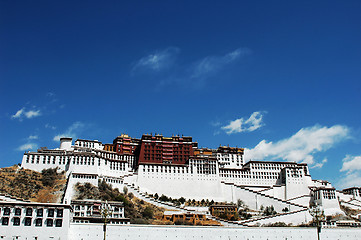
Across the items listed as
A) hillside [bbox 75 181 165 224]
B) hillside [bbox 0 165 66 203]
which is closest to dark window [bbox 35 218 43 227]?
hillside [bbox 75 181 165 224]

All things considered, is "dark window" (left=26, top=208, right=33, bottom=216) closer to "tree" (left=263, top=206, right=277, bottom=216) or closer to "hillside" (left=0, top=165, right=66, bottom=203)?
"hillside" (left=0, top=165, right=66, bottom=203)

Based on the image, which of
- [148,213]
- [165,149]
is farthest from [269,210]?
[165,149]

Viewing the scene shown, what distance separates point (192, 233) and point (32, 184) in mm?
46617

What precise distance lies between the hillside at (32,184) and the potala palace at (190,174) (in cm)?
266

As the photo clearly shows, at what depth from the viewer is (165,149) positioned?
11925 cm

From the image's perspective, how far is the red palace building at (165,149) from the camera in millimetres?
116688

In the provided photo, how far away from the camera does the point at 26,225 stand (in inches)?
2192

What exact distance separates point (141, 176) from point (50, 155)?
89.4 ft

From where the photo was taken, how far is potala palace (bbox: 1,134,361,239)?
99125 mm

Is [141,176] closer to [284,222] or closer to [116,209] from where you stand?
[116,209]

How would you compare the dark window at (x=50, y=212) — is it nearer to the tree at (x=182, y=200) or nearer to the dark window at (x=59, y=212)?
the dark window at (x=59, y=212)

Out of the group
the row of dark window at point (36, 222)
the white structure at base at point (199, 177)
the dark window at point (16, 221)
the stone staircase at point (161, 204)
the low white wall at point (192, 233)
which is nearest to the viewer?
the row of dark window at point (36, 222)

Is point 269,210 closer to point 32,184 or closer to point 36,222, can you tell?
point 32,184

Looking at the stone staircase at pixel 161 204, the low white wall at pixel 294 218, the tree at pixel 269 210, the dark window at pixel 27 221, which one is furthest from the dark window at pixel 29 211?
the tree at pixel 269 210
